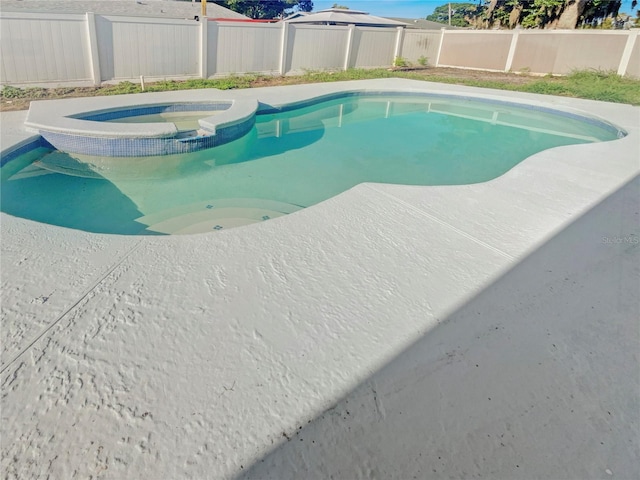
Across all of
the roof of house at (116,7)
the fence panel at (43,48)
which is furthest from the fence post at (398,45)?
the fence panel at (43,48)

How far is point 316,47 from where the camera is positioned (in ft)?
38.3

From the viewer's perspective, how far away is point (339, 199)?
10.3ft

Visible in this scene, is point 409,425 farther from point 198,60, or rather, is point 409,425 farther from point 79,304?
point 198,60

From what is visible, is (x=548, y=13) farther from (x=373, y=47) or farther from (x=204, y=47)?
(x=204, y=47)

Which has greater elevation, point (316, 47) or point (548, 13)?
point (548, 13)

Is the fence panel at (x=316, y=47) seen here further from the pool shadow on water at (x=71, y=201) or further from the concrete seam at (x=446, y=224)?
the concrete seam at (x=446, y=224)

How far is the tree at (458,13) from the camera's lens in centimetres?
3343

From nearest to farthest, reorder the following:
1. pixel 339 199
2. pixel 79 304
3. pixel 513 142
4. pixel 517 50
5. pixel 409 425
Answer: pixel 409 425, pixel 79 304, pixel 339 199, pixel 513 142, pixel 517 50

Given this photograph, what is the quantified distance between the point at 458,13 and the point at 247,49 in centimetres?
4100

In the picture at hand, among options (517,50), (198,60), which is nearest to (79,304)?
(198,60)

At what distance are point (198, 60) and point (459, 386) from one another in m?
10.2

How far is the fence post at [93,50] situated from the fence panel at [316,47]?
5132 millimetres

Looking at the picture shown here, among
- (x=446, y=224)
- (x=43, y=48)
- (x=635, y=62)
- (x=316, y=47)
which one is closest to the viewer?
(x=446, y=224)

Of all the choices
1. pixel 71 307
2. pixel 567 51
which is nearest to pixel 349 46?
pixel 567 51
